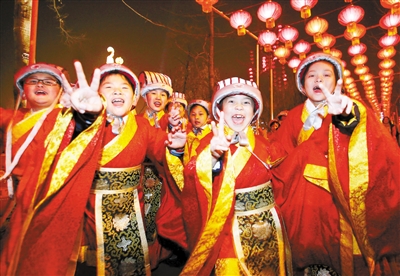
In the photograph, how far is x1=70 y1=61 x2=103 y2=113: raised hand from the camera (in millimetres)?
2283

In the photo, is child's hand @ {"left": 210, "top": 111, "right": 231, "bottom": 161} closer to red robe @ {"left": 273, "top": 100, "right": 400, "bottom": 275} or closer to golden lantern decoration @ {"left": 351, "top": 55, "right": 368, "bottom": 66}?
red robe @ {"left": 273, "top": 100, "right": 400, "bottom": 275}

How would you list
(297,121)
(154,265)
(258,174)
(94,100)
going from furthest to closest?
1. (154,265)
2. (297,121)
3. (258,174)
4. (94,100)

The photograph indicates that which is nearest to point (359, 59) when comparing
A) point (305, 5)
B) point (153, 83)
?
point (305, 5)

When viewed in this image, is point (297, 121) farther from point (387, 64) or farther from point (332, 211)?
point (387, 64)

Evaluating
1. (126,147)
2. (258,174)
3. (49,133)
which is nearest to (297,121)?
(258,174)

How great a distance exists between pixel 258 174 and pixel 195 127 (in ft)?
12.7

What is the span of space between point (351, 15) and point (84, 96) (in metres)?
10.6

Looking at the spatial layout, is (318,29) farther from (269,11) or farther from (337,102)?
(337,102)

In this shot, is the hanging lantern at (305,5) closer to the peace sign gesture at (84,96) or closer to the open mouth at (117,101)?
the open mouth at (117,101)

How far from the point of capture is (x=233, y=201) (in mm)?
2508

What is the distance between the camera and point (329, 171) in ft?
9.08

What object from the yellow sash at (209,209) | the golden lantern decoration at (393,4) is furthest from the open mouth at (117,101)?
the golden lantern decoration at (393,4)

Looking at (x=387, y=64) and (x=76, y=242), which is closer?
(x=76, y=242)

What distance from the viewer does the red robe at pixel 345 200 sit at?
8.57ft
